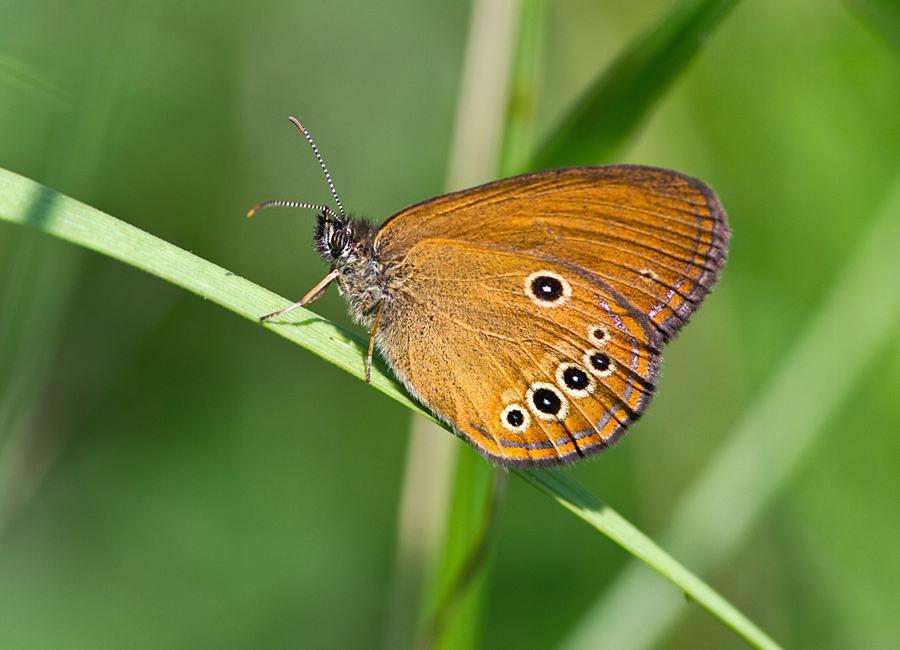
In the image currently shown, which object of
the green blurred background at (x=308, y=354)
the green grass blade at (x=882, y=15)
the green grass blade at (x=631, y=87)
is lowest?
the green blurred background at (x=308, y=354)

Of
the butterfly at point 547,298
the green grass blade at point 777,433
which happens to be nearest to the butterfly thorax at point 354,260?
the butterfly at point 547,298

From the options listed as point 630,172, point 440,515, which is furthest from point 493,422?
point 630,172

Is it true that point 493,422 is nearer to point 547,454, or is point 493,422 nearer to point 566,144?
point 547,454

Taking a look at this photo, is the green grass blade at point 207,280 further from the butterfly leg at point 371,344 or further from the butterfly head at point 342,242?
the butterfly head at point 342,242

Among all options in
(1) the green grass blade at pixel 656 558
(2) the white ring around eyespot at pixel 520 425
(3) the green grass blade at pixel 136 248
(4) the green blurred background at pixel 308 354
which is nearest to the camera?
(3) the green grass blade at pixel 136 248

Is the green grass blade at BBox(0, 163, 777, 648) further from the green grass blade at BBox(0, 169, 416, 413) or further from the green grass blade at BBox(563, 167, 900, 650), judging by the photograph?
the green grass blade at BBox(563, 167, 900, 650)
